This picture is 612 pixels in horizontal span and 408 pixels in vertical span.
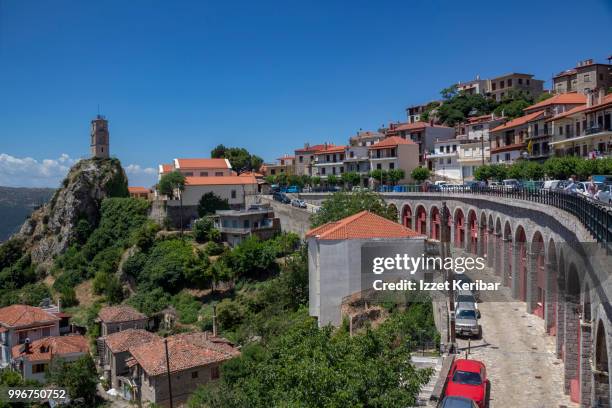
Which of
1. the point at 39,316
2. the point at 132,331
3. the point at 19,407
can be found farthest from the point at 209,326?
the point at 39,316

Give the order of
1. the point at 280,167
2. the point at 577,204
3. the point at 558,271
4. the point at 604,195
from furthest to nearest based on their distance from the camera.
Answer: the point at 280,167, the point at 604,195, the point at 558,271, the point at 577,204

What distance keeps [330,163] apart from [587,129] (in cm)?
4469

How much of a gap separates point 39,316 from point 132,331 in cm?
1351

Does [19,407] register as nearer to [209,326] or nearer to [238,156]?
[209,326]

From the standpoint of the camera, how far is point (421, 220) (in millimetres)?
52656

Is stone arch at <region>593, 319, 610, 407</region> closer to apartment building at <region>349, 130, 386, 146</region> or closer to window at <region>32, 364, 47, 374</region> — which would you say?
window at <region>32, 364, 47, 374</region>

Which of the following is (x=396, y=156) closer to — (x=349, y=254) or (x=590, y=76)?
(x=590, y=76)

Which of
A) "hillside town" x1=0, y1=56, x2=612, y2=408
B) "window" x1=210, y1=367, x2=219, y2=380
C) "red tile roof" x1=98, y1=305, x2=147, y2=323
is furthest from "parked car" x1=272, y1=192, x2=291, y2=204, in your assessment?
"window" x1=210, y1=367, x2=219, y2=380

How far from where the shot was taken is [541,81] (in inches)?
3885

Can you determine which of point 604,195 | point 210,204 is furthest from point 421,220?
point 604,195

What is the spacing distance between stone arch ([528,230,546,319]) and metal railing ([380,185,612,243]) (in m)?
1.99

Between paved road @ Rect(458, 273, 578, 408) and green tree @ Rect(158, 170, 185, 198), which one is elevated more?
green tree @ Rect(158, 170, 185, 198)

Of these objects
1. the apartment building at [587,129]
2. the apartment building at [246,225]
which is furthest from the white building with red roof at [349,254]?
the apartment building at [246,225]

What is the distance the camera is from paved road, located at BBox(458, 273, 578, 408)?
17312mm
